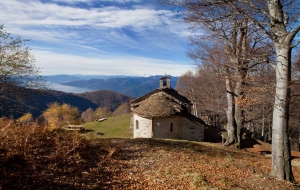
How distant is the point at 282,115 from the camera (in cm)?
638

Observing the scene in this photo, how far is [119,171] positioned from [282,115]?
5.36 m

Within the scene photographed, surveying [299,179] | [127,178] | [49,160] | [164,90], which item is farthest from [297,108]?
[49,160]

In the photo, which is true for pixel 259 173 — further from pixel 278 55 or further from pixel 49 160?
pixel 49 160

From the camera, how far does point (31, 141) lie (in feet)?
23.3

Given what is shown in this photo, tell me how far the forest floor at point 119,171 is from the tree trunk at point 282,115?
48 centimetres

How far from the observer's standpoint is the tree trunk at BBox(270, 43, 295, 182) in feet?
20.5

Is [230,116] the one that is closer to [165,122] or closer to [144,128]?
[165,122]

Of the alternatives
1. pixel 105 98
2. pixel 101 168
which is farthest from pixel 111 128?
pixel 105 98

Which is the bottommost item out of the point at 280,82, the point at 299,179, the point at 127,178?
the point at 299,179

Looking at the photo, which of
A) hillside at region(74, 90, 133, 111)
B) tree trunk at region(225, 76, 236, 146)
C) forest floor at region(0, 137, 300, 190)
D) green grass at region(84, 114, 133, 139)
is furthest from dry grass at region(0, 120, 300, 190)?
hillside at region(74, 90, 133, 111)

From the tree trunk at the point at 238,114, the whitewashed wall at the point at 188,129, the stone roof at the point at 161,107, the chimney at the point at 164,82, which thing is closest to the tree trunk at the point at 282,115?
the tree trunk at the point at 238,114

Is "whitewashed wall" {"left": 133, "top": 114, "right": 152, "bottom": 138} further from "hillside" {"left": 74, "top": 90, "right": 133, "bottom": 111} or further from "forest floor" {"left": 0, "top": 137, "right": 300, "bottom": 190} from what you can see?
"hillside" {"left": 74, "top": 90, "right": 133, "bottom": 111}

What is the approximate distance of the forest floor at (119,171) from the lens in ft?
16.6

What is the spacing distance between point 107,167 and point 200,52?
10.3 metres
